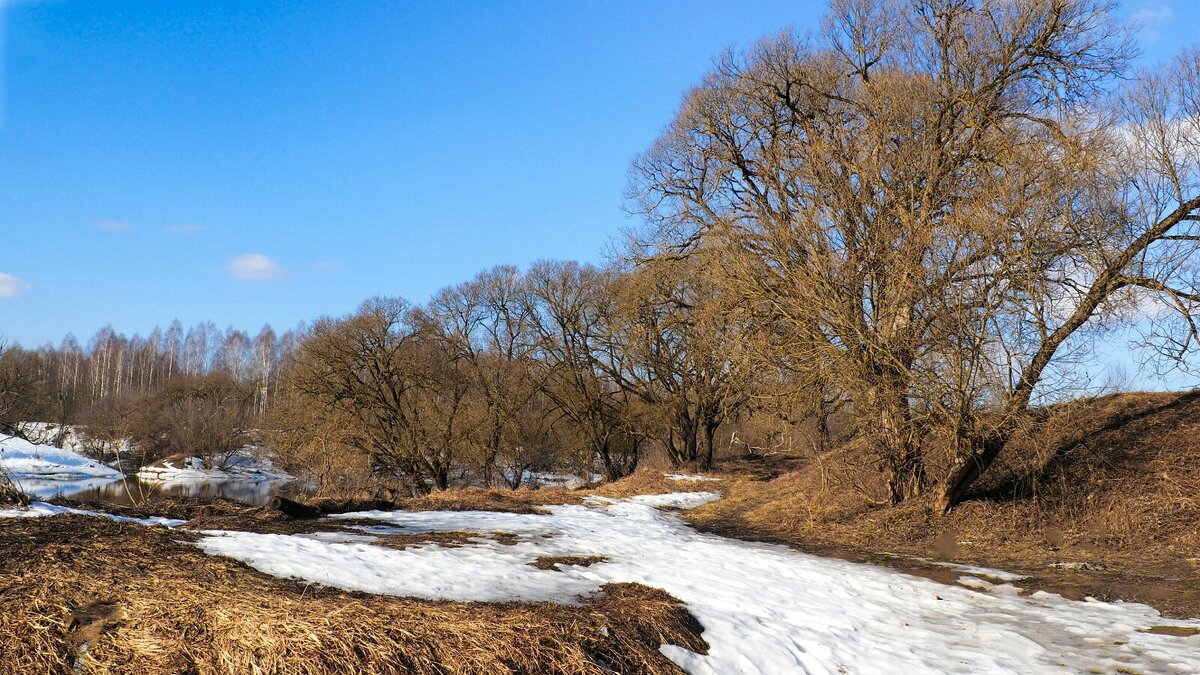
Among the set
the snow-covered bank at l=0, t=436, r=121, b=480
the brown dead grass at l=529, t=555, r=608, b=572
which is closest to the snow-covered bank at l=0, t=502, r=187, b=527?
the brown dead grass at l=529, t=555, r=608, b=572

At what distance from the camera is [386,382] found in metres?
29.8

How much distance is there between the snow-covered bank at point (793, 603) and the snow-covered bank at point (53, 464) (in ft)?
118

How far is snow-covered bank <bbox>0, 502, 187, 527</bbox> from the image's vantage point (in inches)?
265

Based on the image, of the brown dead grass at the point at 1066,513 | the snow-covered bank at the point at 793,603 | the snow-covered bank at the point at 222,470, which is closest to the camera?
the snow-covered bank at the point at 793,603

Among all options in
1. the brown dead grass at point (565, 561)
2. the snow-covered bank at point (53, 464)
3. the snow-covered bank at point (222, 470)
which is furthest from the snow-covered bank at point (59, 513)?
the snow-covered bank at point (222, 470)

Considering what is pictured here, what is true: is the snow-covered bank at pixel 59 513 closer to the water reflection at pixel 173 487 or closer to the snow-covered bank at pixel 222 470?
the water reflection at pixel 173 487

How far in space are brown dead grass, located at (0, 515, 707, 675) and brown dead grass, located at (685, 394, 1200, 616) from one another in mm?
5313

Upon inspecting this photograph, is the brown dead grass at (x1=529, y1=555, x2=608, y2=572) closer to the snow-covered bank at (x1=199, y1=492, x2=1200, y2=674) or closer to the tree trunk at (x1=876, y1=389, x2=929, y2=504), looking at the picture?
the snow-covered bank at (x1=199, y1=492, x2=1200, y2=674)

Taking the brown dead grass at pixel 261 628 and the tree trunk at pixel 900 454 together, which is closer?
the brown dead grass at pixel 261 628

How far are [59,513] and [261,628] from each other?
4123 millimetres

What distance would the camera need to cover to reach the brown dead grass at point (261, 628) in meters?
3.89

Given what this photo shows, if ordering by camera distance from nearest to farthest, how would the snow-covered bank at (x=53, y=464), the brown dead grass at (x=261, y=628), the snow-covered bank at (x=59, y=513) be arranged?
1. the brown dead grass at (x=261, y=628)
2. the snow-covered bank at (x=59, y=513)
3. the snow-covered bank at (x=53, y=464)

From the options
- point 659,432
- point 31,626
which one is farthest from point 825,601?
point 659,432

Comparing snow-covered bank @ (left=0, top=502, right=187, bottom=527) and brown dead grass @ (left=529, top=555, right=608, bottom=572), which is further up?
snow-covered bank @ (left=0, top=502, right=187, bottom=527)
